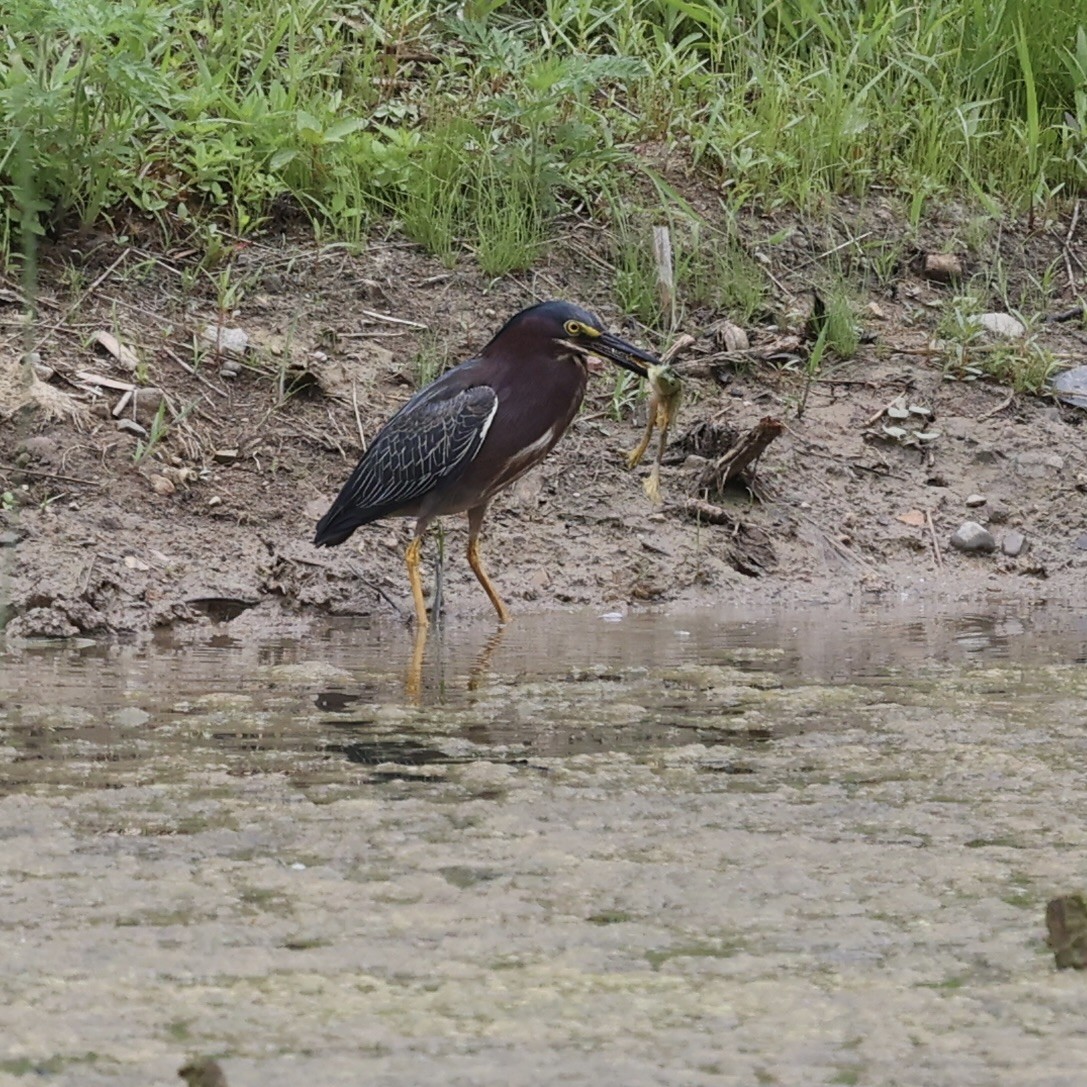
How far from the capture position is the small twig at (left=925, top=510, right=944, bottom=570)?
258 inches

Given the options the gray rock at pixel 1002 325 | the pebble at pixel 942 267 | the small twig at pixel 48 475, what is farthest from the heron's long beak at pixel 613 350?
the pebble at pixel 942 267

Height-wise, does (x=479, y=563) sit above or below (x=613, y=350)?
below

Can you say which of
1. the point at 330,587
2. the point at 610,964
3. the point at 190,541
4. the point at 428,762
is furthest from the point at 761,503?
the point at 610,964

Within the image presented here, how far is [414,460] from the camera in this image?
5922mm

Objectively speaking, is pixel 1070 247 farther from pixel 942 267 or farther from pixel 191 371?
pixel 191 371

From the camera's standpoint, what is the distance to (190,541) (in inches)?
233

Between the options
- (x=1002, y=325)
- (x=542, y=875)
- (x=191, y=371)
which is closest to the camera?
(x=542, y=875)

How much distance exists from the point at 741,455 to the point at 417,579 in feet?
4.21

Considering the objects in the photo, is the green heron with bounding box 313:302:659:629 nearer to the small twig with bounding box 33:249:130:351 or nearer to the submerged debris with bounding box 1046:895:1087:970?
the small twig with bounding box 33:249:130:351

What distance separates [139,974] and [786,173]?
6.19m

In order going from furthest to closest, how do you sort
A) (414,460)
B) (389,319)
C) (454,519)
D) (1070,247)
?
(1070,247)
(389,319)
(454,519)
(414,460)

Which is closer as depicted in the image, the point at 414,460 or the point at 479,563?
the point at 414,460

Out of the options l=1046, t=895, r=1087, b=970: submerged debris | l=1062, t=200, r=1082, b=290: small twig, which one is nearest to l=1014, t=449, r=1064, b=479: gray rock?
l=1062, t=200, r=1082, b=290: small twig

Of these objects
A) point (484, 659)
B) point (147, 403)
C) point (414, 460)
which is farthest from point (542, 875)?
point (147, 403)
